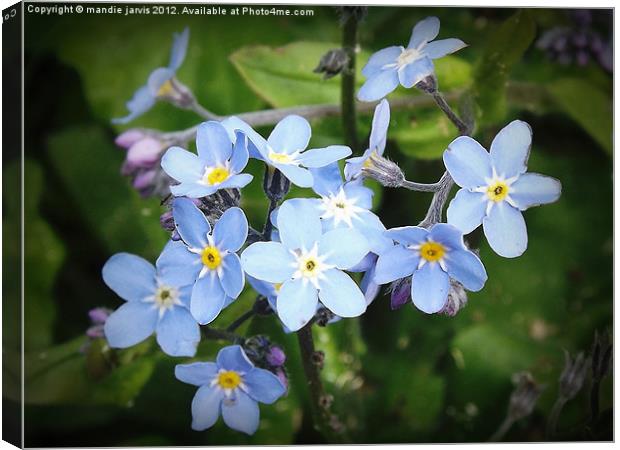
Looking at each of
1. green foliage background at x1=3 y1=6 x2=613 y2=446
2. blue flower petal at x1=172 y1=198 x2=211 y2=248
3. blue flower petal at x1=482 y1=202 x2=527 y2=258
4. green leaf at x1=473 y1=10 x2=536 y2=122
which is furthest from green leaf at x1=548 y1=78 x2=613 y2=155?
blue flower petal at x1=172 y1=198 x2=211 y2=248

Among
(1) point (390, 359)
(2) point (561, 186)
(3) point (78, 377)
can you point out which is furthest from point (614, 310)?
(3) point (78, 377)

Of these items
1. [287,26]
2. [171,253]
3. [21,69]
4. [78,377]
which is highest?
[287,26]

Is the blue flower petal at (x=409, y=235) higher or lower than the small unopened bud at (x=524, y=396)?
higher

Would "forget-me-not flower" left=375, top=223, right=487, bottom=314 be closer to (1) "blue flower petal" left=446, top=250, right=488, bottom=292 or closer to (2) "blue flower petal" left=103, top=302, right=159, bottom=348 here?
(1) "blue flower petal" left=446, top=250, right=488, bottom=292

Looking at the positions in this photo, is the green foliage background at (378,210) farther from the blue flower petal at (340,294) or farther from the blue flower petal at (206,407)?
the blue flower petal at (340,294)

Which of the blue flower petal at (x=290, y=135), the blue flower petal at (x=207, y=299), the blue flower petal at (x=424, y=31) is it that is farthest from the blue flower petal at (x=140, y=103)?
the blue flower petal at (x=424, y=31)

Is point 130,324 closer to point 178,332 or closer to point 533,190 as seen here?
point 178,332

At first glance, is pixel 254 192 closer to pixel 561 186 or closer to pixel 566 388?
pixel 561 186

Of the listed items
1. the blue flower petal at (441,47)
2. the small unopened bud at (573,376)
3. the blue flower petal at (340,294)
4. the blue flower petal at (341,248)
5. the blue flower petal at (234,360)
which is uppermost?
the blue flower petal at (441,47)
